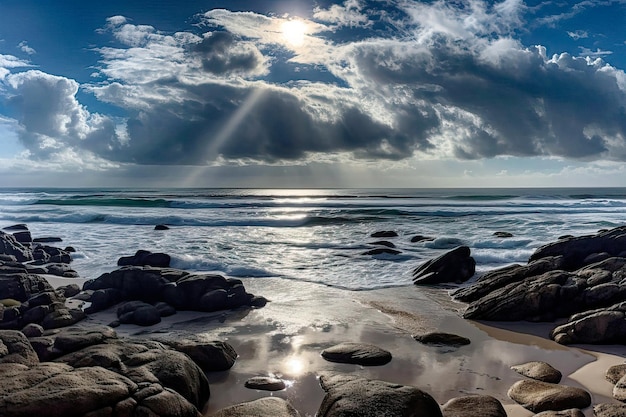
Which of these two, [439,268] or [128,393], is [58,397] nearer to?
[128,393]

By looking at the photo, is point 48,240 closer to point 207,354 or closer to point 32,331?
point 32,331

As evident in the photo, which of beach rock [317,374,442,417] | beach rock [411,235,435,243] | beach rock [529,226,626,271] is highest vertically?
beach rock [529,226,626,271]

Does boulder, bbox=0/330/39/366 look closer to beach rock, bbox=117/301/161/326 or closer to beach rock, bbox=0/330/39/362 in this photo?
beach rock, bbox=0/330/39/362

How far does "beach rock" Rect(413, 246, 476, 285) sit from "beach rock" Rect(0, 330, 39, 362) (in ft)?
35.0

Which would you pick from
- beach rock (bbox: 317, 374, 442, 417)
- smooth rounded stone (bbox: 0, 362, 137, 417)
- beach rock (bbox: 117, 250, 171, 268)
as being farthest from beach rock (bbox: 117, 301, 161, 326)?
beach rock (bbox: 117, 250, 171, 268)

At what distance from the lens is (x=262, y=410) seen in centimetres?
502

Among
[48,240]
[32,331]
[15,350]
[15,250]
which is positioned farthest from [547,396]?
[48,240]

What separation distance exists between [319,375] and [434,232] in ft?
73.0

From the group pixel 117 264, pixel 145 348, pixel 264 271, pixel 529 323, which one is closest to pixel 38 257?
pixel 117 264

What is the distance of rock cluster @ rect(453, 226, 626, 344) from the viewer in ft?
26.8

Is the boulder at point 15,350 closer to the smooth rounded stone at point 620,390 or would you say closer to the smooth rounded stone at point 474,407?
the smooth rounded stone at point 474,407

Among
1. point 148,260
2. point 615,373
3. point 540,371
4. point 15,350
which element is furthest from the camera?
point 148,260

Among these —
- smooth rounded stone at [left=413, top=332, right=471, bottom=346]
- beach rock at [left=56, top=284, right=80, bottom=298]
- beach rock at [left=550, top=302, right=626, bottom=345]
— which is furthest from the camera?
beach rock at [left=56, top=284, right=80, bottom=298]

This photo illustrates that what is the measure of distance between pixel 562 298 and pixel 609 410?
487 cm
